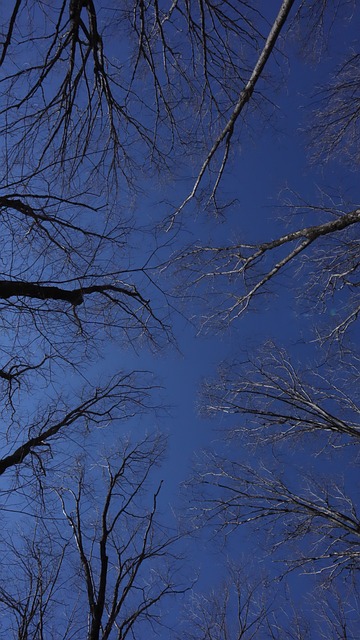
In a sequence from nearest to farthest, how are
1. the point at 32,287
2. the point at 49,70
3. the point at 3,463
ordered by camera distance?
the point at 49,70
the point at 32,287
the point at 3,463

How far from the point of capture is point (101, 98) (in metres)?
4.02

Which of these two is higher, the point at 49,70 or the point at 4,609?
the point at 49,70

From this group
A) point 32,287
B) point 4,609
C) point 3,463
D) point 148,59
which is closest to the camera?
point 148,59

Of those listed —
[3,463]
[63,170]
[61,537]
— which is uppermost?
[63,170]

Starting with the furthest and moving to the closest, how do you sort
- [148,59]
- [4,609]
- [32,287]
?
[4,609] → [32,287] → [148,59]

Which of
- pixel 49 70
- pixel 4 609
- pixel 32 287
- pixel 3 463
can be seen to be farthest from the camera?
pixel 4 609

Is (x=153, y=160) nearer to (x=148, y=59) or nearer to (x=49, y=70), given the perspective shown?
(x=148, y=59)

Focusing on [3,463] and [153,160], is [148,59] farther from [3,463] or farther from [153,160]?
[3,463]

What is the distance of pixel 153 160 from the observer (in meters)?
4.39

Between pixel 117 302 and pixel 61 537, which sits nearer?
pixel 117 302

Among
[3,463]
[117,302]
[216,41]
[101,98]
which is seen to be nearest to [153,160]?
[101,98]

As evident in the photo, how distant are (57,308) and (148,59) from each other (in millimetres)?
2290

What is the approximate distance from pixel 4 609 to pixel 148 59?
5.84 m

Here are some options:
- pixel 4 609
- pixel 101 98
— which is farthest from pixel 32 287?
pixel 4 609
